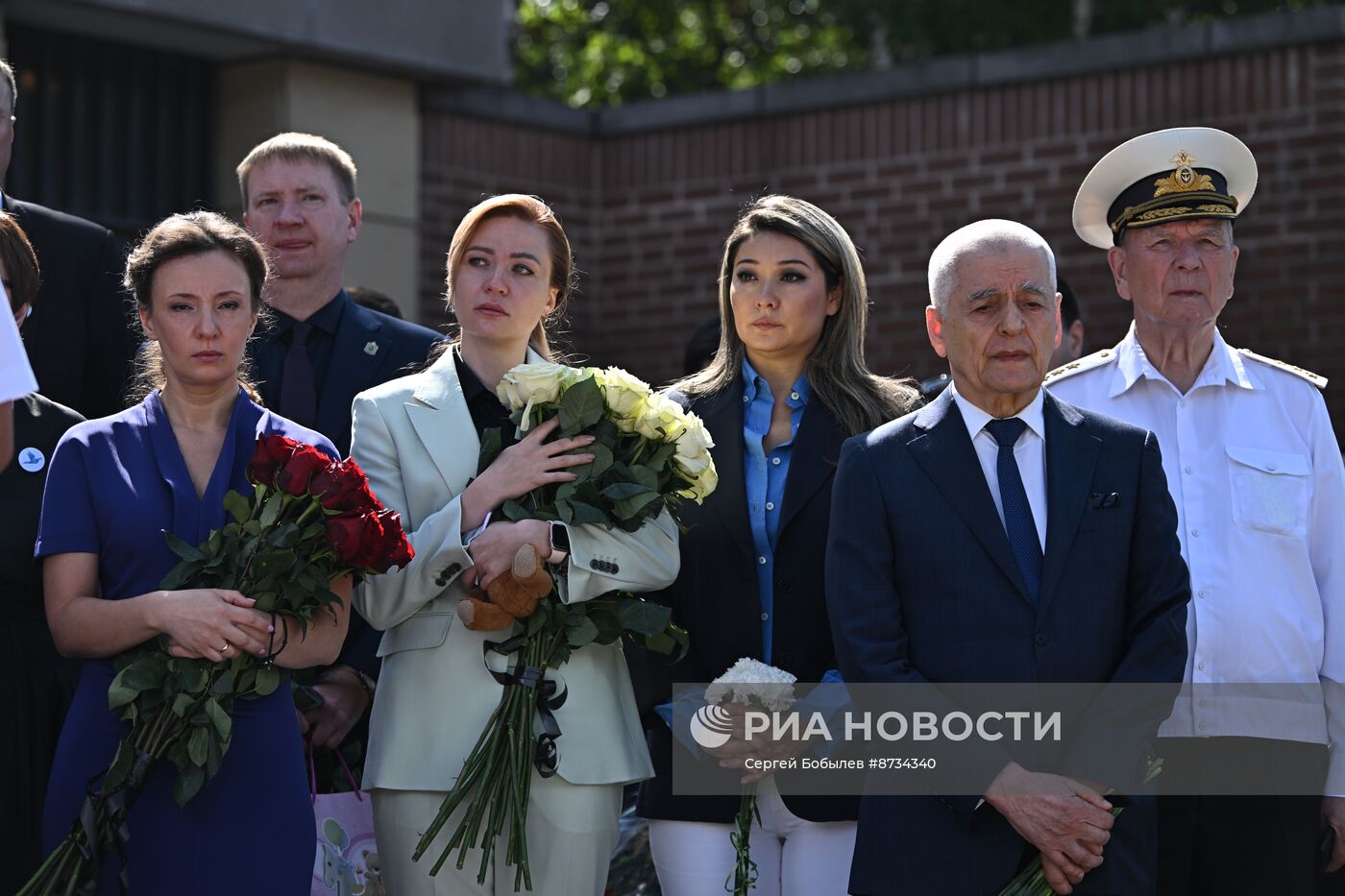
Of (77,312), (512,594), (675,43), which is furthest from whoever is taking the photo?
(675,43)

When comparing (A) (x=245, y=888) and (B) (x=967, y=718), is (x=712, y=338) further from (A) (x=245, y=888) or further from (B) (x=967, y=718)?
(A) (x=245, y=888)

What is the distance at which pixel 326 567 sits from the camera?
368 cm

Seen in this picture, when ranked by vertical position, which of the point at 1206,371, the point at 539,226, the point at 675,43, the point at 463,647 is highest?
the point at 675,43

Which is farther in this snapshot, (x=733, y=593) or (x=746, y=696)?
(x=733, y=593)

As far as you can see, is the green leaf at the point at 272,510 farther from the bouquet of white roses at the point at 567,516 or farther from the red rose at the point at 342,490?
the bouquet of white roses at the point at 567,516

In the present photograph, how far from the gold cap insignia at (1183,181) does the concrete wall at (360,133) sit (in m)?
5.18

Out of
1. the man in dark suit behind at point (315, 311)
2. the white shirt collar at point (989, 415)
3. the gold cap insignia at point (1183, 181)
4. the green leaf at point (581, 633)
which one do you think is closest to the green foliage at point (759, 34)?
the man in dark suit behind at point (315, 311)

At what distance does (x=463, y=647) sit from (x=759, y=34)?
50.7 feet

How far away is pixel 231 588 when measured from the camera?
3.64 metres

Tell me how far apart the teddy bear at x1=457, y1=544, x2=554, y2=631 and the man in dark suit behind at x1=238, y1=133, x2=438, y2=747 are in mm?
738

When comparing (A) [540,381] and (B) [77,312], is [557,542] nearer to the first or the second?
(A) [540,381]

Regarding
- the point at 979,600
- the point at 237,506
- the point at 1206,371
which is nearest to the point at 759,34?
the point at 1206,371

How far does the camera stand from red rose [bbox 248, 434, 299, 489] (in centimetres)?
357

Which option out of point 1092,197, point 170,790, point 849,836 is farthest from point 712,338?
point 170,790
